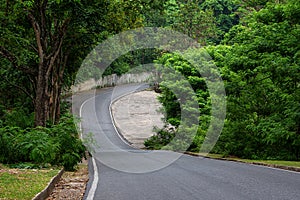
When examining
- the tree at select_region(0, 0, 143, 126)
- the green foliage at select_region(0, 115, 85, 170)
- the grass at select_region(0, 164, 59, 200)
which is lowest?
the grass at select_region(0, 164, 59, 200)

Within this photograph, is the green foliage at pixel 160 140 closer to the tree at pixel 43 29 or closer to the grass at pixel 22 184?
the tree at pixel 43 29

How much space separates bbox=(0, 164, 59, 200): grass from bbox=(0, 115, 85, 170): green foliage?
2.61 m

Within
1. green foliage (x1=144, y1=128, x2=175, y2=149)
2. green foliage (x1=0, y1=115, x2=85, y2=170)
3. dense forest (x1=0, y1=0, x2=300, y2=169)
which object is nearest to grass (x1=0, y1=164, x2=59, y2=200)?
green foliage (x1=0, y1=115, x2=85, y2=170)

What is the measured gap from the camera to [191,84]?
40.2m

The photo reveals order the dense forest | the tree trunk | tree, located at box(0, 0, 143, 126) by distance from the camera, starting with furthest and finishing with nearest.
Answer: the tree trunk
tree, located at box(0, 0, 143, 126)
the dense forest

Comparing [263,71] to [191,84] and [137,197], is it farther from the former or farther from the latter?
[191,84]

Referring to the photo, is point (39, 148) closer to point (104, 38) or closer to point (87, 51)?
point (104, 38)

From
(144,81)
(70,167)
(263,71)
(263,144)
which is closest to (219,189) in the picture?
(70,167)

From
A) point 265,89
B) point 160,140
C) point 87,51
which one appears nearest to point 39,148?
point 265,89

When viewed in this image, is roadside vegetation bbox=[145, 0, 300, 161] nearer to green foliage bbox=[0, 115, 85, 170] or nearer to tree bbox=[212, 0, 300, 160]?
tree bbox=[212, 0, 300, 160]

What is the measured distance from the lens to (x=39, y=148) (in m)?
15.4

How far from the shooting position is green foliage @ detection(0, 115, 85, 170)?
1535 cm

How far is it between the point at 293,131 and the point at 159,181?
1052 centimetres

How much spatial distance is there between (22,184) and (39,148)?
5495 mm
